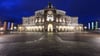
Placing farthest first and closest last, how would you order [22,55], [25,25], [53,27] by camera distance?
1. [25,25]
2. [53,27]
3. [22,55]

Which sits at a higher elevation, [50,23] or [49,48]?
[50,23]

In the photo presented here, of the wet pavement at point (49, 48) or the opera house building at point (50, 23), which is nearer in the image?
the wet pavement at point (49, 48)

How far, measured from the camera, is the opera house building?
95.9 meters

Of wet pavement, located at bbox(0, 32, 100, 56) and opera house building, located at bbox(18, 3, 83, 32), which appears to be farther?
opera house building, located at bbox(18, 3, 83, 32)

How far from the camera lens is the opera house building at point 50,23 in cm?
9591

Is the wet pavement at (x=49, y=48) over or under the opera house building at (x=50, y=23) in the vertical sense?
under

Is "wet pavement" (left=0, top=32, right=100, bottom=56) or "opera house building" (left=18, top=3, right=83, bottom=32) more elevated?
"opera house building" (left=18, top=3, right=83, bottom=32)

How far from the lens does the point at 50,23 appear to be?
3767 inches

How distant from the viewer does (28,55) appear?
395 inches

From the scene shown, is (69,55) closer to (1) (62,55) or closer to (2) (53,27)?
(1) (62,55)

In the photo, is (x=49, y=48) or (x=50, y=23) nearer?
(x=49, y=48)

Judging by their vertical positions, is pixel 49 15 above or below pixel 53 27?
above

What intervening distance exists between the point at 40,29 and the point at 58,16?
45.7 ft

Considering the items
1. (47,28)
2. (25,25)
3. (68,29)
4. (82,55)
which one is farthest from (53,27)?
(82,55)
